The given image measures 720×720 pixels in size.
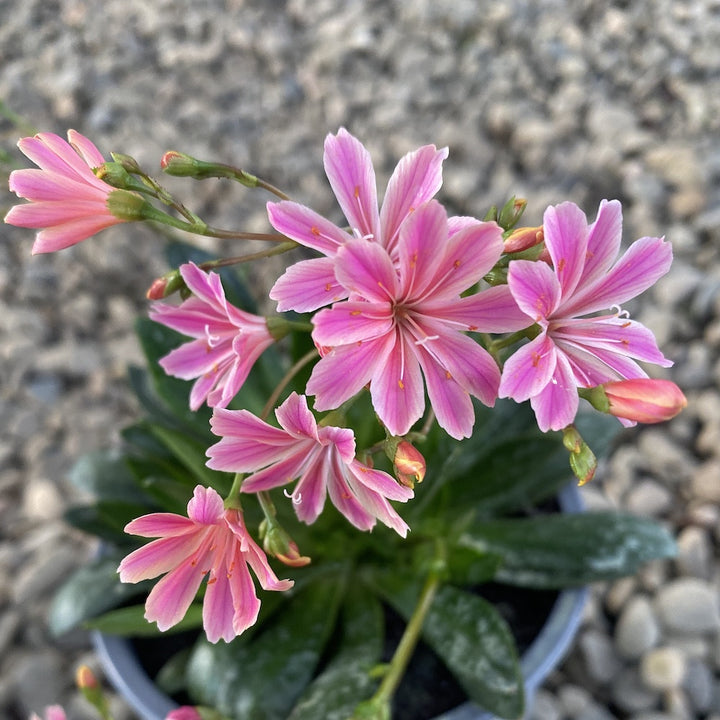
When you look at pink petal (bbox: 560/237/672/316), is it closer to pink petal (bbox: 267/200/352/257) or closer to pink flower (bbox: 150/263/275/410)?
pink petal (bbox: 267/200/352/257)

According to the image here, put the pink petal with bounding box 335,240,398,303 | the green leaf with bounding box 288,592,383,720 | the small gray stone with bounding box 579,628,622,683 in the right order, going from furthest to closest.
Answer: the small gray stone with bounding box 579,628,622,683 → the green leaf with bounding box 288,592,383,720 → the pink petal with bounding box 335,240,398,303

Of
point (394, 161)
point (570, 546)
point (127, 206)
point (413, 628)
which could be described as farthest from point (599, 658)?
point (394, 161)

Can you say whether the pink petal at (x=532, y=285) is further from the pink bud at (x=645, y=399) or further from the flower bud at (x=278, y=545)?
the flower bud at (x=278, y=545)

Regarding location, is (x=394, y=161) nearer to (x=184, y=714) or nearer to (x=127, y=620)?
(x=127, y=620)

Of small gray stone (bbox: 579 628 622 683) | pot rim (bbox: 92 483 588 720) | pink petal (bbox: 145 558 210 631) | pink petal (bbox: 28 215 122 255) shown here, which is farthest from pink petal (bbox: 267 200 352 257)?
small gray stone (bbox: 579 628 622 683)

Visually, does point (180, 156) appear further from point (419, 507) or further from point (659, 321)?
point (659, 321)

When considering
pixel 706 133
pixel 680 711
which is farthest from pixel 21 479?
pixel 706 133

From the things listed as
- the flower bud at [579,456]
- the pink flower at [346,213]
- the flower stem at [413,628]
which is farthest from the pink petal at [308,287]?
the flower stem at [413,628]
